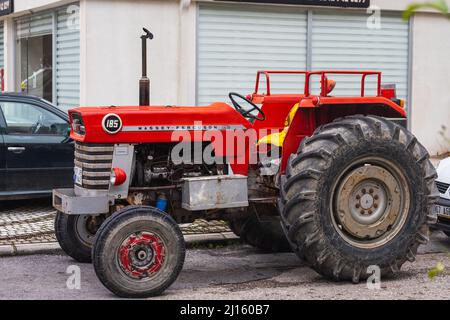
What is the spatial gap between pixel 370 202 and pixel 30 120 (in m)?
5.22

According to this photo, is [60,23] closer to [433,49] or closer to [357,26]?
[357,26]

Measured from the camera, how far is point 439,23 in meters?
15.9

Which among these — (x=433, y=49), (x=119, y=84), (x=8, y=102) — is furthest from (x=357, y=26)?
(x=8, y=102)

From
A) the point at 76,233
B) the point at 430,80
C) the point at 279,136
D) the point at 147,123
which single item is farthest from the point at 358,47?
the point at 147,123

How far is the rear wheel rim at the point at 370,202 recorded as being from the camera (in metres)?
6.31

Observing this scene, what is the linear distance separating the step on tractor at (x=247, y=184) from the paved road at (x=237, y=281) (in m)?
0.22

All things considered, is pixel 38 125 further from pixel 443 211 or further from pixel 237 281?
pixel 443 211

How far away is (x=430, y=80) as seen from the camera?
52.7ft

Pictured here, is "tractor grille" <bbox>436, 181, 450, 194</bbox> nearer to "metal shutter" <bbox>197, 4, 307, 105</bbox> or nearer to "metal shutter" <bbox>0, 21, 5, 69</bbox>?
"metal shutter" <bbox>197, 4, 307, 105</bbox>

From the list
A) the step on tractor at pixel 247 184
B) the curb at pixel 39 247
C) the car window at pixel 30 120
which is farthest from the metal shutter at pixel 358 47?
the step on tractor at pixel 247 184

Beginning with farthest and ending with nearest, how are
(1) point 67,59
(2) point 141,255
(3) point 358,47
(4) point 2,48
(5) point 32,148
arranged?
(4) point 2,48
(3) point 358,47
(1) point 67,59
(5) point 32,148
(2) point 141,255

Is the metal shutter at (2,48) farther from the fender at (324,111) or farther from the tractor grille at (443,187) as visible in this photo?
the fender at (324,111)

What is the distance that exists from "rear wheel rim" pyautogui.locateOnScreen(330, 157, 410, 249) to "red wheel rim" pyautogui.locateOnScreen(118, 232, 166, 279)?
→ 144 centimetres

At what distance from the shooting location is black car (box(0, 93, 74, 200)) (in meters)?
9.66
